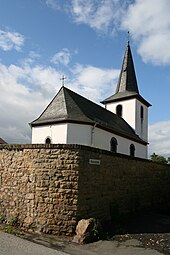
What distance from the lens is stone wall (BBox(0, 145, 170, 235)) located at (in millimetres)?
8508

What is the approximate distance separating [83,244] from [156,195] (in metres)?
7.90

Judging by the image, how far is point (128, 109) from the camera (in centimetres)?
3697

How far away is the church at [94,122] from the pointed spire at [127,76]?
0.14 meters

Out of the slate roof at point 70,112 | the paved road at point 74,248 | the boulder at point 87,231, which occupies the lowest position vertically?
the paved road at point 74,248

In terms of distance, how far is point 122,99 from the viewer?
124 ft

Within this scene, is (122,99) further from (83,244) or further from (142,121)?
(83,244)

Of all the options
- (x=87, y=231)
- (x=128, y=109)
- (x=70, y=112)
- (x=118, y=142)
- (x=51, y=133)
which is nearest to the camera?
(x=87, y=231)

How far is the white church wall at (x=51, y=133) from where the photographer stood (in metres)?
23.7

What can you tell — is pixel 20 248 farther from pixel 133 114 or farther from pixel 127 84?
pixel 127 84

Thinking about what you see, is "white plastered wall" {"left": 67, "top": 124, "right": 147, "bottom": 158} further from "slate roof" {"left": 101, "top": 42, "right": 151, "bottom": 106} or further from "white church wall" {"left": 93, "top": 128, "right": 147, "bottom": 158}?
"slate roof" {"left": 101, "top": 42, "right": 151, "bottom": 106}

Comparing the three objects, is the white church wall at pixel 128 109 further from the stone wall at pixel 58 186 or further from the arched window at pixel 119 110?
the stone wall at pixel 58 186

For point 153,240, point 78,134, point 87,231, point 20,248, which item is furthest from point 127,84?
point 20,248

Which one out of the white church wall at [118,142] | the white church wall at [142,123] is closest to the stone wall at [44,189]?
the white church wall at [118,142]

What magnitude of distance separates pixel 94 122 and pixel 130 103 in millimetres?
13958
